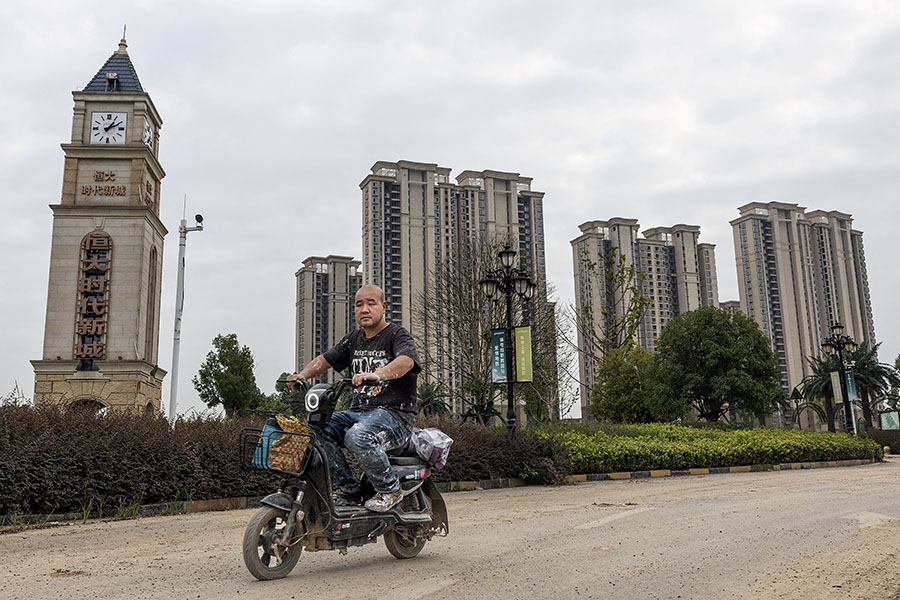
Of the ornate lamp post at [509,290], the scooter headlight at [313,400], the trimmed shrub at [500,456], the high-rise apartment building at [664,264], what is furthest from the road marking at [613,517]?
the high-rise apartment building at [664,264]

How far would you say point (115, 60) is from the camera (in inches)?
1316

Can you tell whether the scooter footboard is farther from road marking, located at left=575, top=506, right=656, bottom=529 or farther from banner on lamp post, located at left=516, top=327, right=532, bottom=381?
banner on lamp post, located at left=516, top=327, right=532, bottom=381

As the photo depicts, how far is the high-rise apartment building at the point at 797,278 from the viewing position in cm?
6731

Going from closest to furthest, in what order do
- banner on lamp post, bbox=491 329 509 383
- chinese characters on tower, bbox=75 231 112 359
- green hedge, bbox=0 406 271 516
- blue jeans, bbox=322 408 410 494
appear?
blue jeans, bbox=322 408 410 494, green hedge, bbox=0 406 271 516, banner on lamp post, bbox=491 329 509 383, chinese characters on tower, bbox=75 231 112 359

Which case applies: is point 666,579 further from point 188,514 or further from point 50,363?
point 50,363

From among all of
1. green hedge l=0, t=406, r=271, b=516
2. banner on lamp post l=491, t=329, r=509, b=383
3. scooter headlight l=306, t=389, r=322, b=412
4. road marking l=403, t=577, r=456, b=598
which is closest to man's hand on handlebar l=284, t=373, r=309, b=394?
scooter headlight l=306, t=389, r=322, b=412

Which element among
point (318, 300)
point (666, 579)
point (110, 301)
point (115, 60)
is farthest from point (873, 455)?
point (318, 300)

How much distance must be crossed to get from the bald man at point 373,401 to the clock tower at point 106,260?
25412mm

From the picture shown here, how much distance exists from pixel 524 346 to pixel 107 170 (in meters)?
23.0

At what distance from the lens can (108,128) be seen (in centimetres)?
3131

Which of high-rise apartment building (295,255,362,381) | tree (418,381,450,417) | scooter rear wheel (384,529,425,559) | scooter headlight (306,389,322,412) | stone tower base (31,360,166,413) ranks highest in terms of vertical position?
high-rise apartment building (295,255,362,381)

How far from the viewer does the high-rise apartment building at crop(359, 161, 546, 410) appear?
45.8 m

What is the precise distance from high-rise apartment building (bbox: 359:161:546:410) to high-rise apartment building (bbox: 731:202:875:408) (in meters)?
29.2

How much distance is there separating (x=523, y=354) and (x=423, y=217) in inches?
1299
